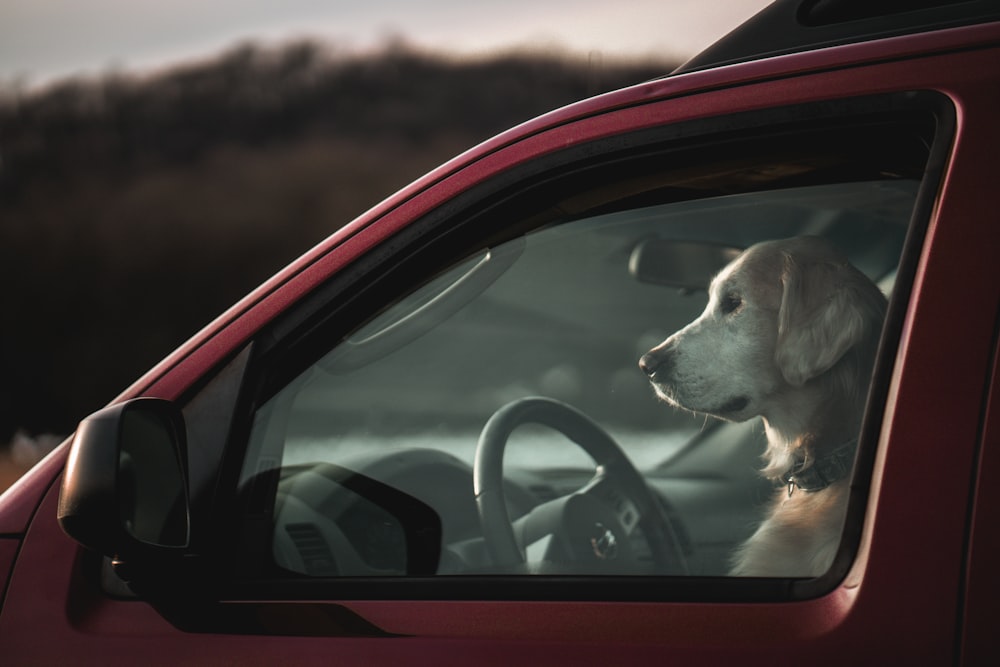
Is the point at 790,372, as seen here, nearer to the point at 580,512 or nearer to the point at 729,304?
the point at 729,304

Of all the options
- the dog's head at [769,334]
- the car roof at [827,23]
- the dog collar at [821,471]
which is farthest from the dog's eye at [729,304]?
the car roof at [827,23]

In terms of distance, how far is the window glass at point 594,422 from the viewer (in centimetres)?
150

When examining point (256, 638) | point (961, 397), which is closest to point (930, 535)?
point (961, 397)

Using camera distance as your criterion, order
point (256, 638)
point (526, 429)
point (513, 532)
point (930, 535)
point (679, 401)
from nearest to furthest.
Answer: point (930, 535) → point (256, 638) → point (513, 532) → point (679, 401) → point (526, 429)

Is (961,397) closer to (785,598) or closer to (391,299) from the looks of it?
(785,598)

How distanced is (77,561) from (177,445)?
232mm

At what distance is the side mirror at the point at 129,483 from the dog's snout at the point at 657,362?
0.98m

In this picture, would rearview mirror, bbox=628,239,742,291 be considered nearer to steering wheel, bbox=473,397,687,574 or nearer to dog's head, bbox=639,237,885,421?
dog's head, bbox=639,237,885,421

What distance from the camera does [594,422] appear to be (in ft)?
7.57

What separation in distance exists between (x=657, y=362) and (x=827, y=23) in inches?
32.9

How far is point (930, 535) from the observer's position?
3.77 ft

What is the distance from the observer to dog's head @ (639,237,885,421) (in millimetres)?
1745

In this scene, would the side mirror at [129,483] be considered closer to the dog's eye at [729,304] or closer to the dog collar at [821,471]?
the dog collar at [821,471]

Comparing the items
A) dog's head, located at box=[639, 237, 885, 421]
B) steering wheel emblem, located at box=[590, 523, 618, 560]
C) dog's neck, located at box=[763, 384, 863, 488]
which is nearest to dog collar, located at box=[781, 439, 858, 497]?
dog's neck, located at box=[763, 384, 863, 488]
